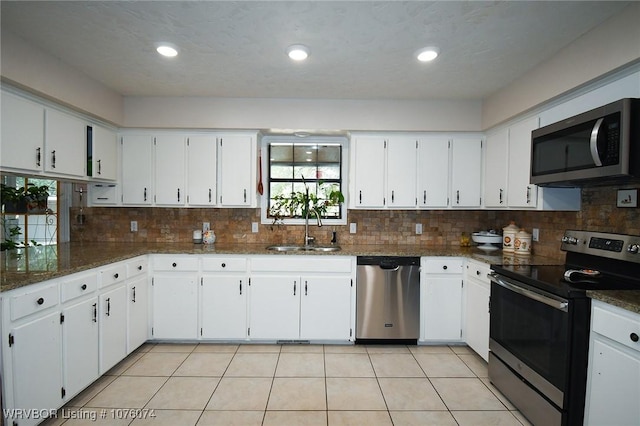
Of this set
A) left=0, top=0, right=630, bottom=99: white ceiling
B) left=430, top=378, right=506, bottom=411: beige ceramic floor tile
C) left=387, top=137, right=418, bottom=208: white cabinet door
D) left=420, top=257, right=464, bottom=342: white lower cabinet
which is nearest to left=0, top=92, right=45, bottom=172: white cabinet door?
left=0, top=0, right=630, bottom=99: white ceiling

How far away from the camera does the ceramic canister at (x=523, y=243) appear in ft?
9.27

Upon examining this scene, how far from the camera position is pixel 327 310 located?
2918 millimetres

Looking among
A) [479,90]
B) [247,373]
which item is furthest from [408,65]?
[247,373]

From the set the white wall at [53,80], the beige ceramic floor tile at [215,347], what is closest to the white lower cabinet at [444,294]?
the beige ceramic floor tile at [215,347]

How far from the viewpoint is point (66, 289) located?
192 centimetres

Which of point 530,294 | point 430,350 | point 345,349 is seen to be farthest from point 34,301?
point 430,350

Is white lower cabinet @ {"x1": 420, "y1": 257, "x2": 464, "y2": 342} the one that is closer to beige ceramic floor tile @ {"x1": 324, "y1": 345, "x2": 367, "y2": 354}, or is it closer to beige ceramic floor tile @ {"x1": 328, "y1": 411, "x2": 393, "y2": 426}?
beige ceramic floor tile @ {"x1": 324, "y1": 345, "x2": 367, "y2": 354}

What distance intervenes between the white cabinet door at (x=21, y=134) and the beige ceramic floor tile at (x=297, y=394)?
237 centimetres

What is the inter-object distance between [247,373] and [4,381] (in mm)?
1408

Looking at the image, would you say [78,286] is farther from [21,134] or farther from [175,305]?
[21,134]

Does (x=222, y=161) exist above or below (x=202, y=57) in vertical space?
below

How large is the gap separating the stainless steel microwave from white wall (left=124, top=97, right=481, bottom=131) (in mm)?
1014

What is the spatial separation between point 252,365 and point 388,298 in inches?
52.8

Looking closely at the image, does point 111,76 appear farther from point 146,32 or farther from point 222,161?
point 222,161
